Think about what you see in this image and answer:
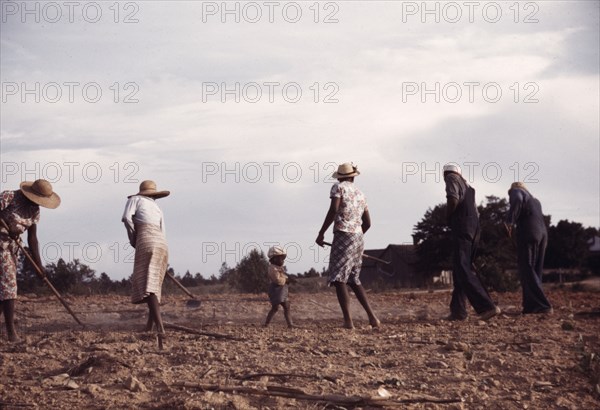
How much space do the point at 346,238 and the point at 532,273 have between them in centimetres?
301

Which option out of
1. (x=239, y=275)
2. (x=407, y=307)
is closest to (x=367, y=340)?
(x=407, y=307)

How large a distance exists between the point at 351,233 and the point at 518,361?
337cm

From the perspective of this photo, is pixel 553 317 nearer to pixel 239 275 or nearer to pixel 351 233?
pixel 351 233

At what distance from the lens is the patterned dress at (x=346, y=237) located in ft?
32.1

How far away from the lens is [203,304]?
1348 centimetres

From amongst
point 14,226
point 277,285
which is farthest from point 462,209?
point 14,226

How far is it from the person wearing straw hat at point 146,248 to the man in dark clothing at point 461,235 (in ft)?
12.4

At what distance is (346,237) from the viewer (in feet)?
32.5

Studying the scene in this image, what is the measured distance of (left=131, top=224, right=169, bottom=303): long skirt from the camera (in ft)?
28.7

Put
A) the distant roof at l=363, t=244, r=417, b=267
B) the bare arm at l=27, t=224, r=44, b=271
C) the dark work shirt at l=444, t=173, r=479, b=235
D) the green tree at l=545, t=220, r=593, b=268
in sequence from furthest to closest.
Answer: the green tree at l=545, t=220, r=593, b=268 < the distant roof at l=363, t=244, r=417, b=267 < the dark work shirt at l=444, t=173, r=479, b=235 < the bare arm at l=27, t=224, r=44, b=271

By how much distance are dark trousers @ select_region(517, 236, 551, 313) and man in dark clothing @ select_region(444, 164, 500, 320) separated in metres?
0.95

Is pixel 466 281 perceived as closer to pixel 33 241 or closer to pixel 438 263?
pixel 33 241

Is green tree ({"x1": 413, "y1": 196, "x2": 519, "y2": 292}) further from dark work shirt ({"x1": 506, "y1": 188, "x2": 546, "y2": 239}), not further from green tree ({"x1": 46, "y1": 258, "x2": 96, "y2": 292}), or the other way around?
dark work shirt ({"x1": 506, "y1": 188, "x2": 546, "y2": 239})

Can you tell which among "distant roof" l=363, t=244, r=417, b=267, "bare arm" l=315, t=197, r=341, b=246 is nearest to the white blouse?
"bare arm" l=315, t=197, r=341, b=246
